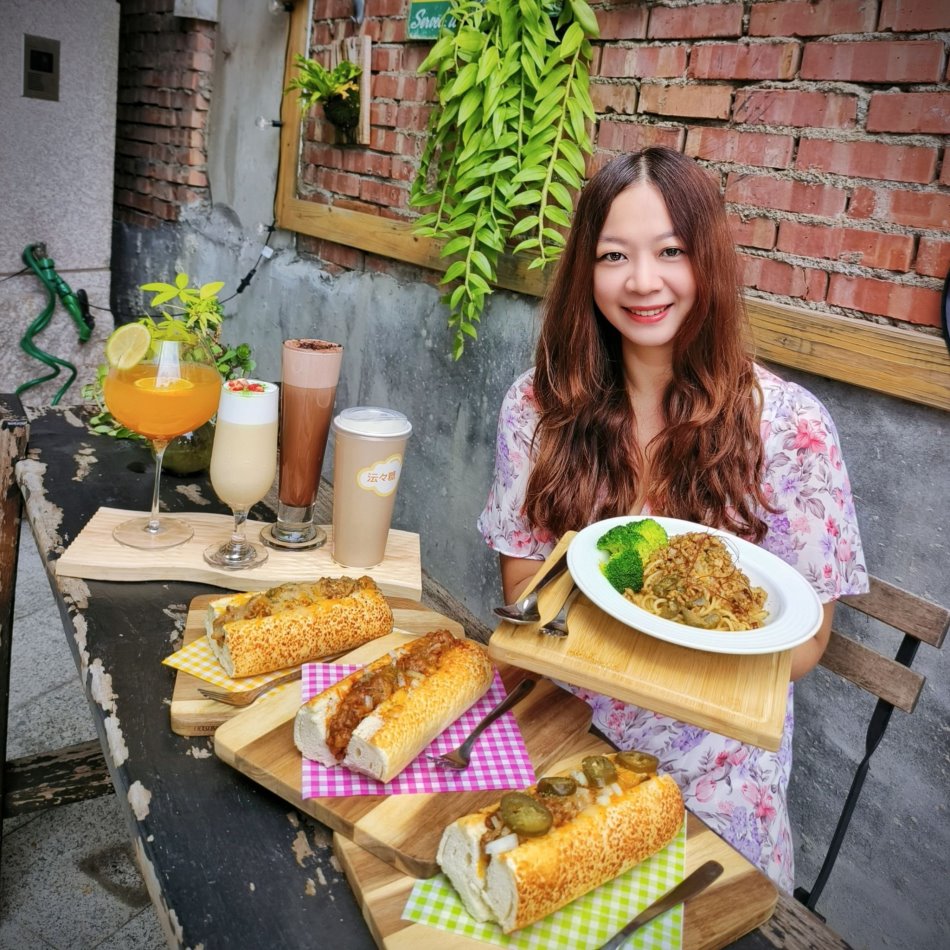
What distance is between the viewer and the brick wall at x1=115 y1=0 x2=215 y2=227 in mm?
5016

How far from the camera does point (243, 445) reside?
1627 millimetres

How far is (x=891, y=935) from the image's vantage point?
213 cm

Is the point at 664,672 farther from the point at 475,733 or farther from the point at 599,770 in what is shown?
the point at 475,733

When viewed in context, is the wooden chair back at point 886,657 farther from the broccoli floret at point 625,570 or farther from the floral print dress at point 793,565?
the broccoli floret at point 625,570

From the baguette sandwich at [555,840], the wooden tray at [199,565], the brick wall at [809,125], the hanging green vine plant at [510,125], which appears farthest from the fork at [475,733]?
the hanging green vine plant at [510,125]

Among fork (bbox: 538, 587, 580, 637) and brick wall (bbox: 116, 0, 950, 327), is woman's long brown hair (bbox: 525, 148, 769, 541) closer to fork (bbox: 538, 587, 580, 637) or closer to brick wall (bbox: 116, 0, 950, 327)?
brick wall (bbox: 116, 0, 950, 327)

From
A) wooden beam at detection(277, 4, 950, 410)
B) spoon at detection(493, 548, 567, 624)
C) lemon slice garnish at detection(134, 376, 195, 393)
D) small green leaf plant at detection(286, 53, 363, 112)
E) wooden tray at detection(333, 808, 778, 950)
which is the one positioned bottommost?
wooden tray at detection(333, 808, 778, 950)

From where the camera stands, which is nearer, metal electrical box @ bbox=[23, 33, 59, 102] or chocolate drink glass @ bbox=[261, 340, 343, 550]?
chocolate drink glass @ bbox=[261, 340, 343, 550]

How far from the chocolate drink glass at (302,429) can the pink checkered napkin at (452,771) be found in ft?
1.87

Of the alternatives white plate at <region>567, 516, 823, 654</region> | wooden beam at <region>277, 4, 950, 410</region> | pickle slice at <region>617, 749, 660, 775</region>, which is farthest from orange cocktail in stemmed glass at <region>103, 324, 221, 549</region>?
wooden beam at <region>277, 4, 950, 410</region>

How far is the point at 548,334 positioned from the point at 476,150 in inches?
47.1

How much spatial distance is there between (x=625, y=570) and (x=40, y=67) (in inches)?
196

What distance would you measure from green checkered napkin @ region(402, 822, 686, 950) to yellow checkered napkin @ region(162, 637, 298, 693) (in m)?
0.45

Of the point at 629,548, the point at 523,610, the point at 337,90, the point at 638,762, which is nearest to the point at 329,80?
the point at 337,90
